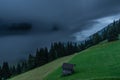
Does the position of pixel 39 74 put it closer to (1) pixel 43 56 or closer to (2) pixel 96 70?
(2) pixel 96 70

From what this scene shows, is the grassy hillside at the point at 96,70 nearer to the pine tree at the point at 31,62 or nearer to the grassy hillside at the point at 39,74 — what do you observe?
the grassy hillside at the point at 39,74

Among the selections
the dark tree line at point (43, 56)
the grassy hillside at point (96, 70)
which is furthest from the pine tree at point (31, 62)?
the grassy hillside at point (96, 70)

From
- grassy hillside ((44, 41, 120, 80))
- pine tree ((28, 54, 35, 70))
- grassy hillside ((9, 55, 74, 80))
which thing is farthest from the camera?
pine tree ((28, 54, 35, 70))

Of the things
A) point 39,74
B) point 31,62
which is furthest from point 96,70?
point 31,62

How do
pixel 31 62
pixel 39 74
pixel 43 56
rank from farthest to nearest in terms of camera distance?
pixel 43 56 → pixel 31 62 → pixel 39 74

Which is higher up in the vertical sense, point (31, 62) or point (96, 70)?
point (96, 70)

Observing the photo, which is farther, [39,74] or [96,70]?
[39,74]

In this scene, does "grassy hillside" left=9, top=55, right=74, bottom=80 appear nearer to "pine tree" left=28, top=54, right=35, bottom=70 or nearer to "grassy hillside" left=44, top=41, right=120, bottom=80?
"grassy hillside" left=44, top=41, right=120, bottom=80

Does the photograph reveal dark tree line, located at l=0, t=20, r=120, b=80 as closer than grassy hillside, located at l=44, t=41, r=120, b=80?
No

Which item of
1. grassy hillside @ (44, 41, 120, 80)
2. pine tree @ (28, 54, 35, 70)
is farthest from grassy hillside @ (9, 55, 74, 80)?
pine tree @ (28, 54, 35, 70)

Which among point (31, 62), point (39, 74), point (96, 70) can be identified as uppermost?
point (96, 70)

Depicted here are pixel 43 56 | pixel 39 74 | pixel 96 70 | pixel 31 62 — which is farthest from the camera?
pixel 43 56

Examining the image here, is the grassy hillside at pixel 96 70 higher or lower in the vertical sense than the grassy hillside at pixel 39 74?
higher

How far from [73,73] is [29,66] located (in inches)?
2913
